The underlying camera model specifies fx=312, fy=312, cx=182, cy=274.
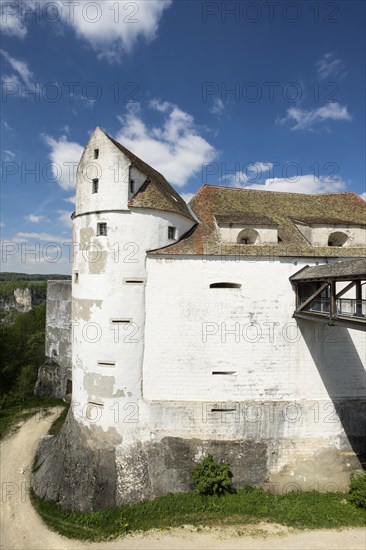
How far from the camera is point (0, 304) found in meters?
96.4

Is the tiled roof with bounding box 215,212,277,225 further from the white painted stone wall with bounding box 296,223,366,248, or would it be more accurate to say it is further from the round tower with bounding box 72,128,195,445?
the round tower with bounding box 72,128,195,445

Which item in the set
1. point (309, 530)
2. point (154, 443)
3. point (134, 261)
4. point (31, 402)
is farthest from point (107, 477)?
point (31, 402)

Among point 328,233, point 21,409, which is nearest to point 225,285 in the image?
point 328,233

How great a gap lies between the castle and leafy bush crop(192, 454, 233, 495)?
47 cm

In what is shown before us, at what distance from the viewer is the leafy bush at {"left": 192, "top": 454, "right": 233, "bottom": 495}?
13711mm

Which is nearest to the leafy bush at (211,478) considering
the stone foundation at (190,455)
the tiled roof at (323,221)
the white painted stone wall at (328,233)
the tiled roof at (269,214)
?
the stone foundation at (190,455)

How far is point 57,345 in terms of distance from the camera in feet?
82.9

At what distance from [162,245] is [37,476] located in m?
13.2

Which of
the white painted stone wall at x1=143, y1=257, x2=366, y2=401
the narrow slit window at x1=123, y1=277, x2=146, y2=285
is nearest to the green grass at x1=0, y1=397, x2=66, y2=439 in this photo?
the white painted stone wall at x1=143, y1=257, x2=366, y2=401

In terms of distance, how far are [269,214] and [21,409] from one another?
23052mm

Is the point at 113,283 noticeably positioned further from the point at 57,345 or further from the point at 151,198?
the point at 57,345

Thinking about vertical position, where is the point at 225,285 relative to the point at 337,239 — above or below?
below

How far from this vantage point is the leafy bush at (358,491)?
13.3 metres

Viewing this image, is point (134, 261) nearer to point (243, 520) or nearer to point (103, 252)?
point (103, 252)
